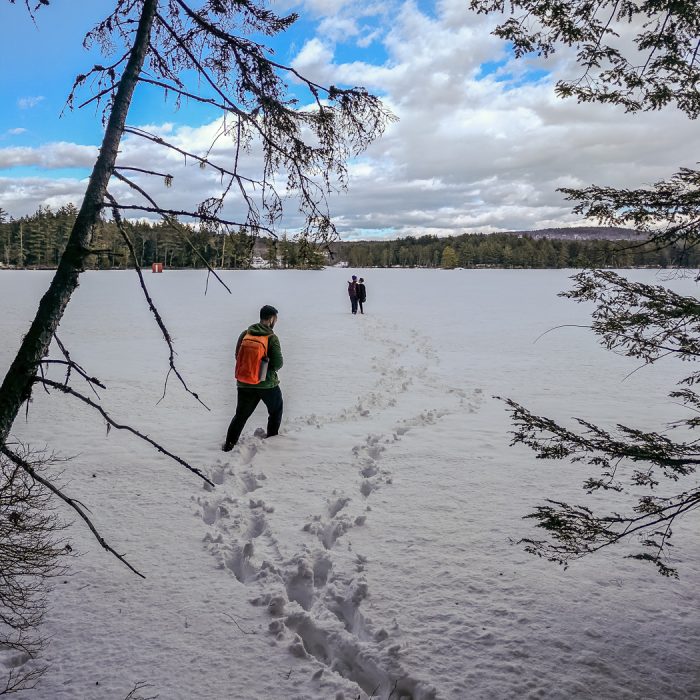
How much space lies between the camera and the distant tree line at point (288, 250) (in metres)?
2.98

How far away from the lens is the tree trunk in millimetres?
2654

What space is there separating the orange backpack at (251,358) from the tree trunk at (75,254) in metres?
4.38

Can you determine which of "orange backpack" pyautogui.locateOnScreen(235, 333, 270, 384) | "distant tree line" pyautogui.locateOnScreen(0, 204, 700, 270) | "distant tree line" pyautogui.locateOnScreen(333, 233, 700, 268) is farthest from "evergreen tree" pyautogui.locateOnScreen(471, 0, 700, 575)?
"distant tree line" pyautogui.locateOnScreen(333, 233, 700, 268)

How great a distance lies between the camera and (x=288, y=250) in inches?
120

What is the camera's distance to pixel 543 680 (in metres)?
3.25

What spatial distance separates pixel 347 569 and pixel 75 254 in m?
3.26

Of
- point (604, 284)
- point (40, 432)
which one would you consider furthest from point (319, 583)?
point (40, 432)

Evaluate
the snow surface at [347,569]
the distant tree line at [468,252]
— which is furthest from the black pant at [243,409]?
the distant tree line at [468,252]

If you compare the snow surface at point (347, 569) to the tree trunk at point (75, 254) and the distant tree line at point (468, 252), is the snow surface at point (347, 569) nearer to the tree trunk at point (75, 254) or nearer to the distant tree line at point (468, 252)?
the tree trunk at point (75, 254)

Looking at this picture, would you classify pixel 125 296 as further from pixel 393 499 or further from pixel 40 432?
pixel 393 499

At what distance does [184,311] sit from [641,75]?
2600 cm

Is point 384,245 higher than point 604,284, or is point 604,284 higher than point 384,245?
point 384,245

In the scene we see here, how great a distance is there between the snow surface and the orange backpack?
107cm

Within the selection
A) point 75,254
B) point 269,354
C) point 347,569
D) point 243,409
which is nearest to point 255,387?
point 243,409
